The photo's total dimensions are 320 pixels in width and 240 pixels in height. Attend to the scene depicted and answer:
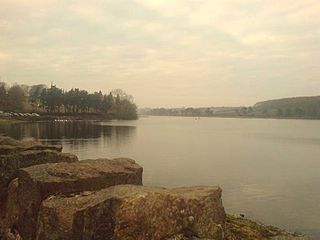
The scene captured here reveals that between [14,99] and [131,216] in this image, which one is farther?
[14,99]

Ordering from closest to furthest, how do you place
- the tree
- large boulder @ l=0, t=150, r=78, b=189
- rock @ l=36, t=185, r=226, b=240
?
rock @ l=36, t=185, r=226, b=240 → large boulder @ l=0, t=150, r=78, b=189 → the tree

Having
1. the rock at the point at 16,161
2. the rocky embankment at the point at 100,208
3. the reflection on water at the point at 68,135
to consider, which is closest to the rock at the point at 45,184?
the rocky embankment at the point at 100,208

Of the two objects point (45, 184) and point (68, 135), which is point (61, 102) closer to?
point (68, 135)

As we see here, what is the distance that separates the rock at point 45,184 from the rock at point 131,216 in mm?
655

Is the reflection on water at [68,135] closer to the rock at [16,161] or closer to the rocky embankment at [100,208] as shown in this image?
the rock at [16,161]

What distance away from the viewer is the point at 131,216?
737 centimetres

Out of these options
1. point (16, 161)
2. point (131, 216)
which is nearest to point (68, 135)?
point (16, 161)

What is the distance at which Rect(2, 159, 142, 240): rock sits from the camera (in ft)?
30.8

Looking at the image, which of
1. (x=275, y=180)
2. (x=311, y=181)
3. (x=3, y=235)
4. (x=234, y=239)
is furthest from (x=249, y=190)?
(x=3, y=235)

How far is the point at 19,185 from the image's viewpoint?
10.1 m

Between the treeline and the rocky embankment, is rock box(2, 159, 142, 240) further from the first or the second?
the treeline

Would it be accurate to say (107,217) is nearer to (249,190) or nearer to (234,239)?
(234,239)

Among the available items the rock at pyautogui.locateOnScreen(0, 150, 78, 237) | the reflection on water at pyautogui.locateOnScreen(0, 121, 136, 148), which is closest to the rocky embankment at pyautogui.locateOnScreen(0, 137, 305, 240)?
the rock at pyautogui.locateOnScreen(0, 150, 78, 237)

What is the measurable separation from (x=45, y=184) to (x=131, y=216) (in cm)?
297
